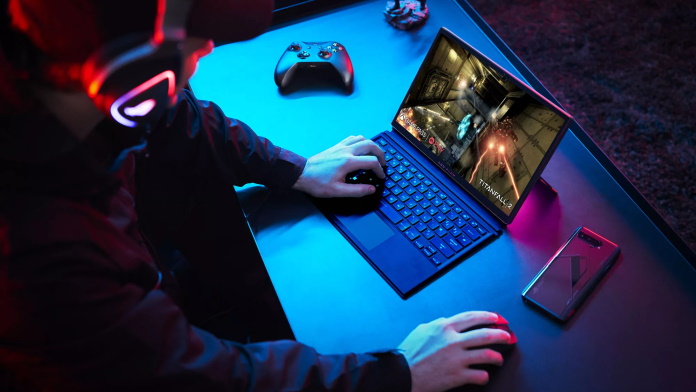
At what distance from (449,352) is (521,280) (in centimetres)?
21

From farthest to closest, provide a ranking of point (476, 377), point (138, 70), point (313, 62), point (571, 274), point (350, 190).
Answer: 1. point (313, 62)
2. point (350, 190)
3. point (571, 274)
4. point (476, 377)
5. point (138, 70)

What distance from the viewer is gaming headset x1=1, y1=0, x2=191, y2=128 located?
1.76 ft

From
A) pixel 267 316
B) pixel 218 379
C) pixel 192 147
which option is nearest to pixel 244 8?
pixel 192 147

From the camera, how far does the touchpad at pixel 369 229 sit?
3.15 ft

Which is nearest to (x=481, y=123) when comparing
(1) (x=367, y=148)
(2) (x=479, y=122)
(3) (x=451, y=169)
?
(2) (x=479, y=122)

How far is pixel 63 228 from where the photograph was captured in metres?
0.64

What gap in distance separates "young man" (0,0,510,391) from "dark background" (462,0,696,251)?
131cm

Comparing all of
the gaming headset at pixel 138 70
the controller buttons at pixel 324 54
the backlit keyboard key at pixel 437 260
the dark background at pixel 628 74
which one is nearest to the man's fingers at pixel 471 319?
the backlit keyboard key at pixel 437 260

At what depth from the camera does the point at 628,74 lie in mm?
2070

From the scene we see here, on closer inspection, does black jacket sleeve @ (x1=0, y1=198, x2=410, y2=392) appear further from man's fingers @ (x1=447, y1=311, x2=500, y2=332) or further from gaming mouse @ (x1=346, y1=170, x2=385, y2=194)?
gaming mouse @ (x1=346, y1=170, x2=385, y2=194)

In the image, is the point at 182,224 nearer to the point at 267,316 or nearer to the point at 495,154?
the point at 267,316

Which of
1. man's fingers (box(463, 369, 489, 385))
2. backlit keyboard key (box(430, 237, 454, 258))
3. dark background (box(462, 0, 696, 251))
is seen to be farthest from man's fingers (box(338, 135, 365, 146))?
dark background (box(462, 0, 696, 251))

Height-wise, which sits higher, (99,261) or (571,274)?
(571,274)

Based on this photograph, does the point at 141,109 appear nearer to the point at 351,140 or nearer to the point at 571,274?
the point at 351,140
